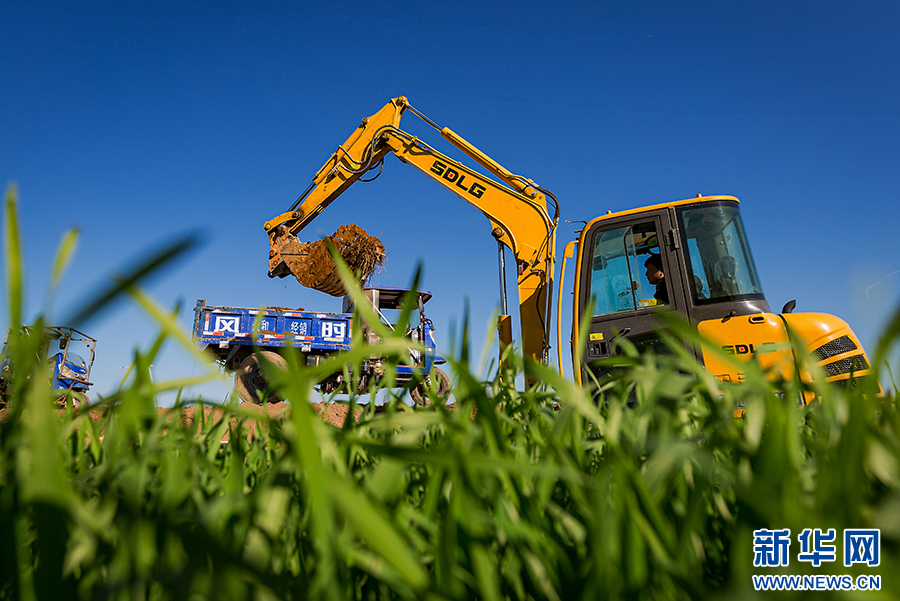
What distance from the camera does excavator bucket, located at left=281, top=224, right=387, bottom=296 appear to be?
9.72 metres

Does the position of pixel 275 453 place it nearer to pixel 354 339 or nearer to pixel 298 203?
pixel 354 339

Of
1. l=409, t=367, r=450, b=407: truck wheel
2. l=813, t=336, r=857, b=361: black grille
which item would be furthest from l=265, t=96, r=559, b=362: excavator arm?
l=409, t=367, r=450, b=407: truck wheel

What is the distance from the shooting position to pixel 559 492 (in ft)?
1.53

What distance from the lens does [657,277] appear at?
440 centimetres

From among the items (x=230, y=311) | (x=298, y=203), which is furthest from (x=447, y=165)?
(x=230, y=311)

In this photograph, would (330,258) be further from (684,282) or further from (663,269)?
(684,282)

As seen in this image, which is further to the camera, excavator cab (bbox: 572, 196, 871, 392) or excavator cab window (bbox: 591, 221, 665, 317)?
excavator cab window (bbox: 591, 221, 665, 317)

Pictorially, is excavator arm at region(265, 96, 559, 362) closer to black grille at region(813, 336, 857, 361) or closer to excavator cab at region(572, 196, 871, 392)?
excavator cab at region(572, 196, 871, 392)

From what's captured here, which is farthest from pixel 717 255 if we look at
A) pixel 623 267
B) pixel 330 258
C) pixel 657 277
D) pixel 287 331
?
pixel 287 331

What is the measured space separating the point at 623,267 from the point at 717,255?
764mm

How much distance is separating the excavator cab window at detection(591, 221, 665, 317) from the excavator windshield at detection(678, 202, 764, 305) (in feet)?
1.08

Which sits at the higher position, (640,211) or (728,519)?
(640,211)

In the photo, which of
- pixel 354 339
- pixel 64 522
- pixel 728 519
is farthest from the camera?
pixel 354 339

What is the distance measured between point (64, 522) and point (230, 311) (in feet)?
40.6
